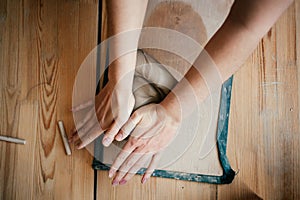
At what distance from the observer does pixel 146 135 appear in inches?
27.1

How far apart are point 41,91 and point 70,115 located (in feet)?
0.29

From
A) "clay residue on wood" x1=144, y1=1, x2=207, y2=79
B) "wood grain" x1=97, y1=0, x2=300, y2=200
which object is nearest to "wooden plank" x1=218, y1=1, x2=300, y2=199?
"wood grain" x1=97, y1=0, x2=300, y2=200

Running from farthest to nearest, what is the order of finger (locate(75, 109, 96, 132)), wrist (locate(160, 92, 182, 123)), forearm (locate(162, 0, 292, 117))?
1. finger (locate(75, 109, 96, 132))
2. wrist (locate(160, 92, 182, 123))
3. forearm (locate(162, 0, 292, 117))

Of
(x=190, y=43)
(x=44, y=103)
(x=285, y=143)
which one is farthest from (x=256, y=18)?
(x=44, y=103)

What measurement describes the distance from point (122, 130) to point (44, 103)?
0.75ft

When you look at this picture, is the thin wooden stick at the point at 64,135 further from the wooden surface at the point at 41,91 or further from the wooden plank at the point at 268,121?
the wooden plank at the point at 268,121

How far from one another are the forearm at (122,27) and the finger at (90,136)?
13 centimetres

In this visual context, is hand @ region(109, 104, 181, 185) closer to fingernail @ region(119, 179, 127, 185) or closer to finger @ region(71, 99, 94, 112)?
fingernail @ region(119, 179, 127, 185)

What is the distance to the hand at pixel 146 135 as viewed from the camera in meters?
0.68

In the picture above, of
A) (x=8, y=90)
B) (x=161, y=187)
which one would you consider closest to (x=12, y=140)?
(x=8, y=90)

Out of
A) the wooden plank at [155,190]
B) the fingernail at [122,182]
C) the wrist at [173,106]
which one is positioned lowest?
the wooden plank at [155,190]

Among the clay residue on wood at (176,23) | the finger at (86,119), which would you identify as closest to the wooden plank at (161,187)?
the clay residue on wood at (176,23)

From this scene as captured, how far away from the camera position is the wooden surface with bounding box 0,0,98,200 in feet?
2.58

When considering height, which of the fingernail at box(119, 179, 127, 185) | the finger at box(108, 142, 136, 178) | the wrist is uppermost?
the wrist
